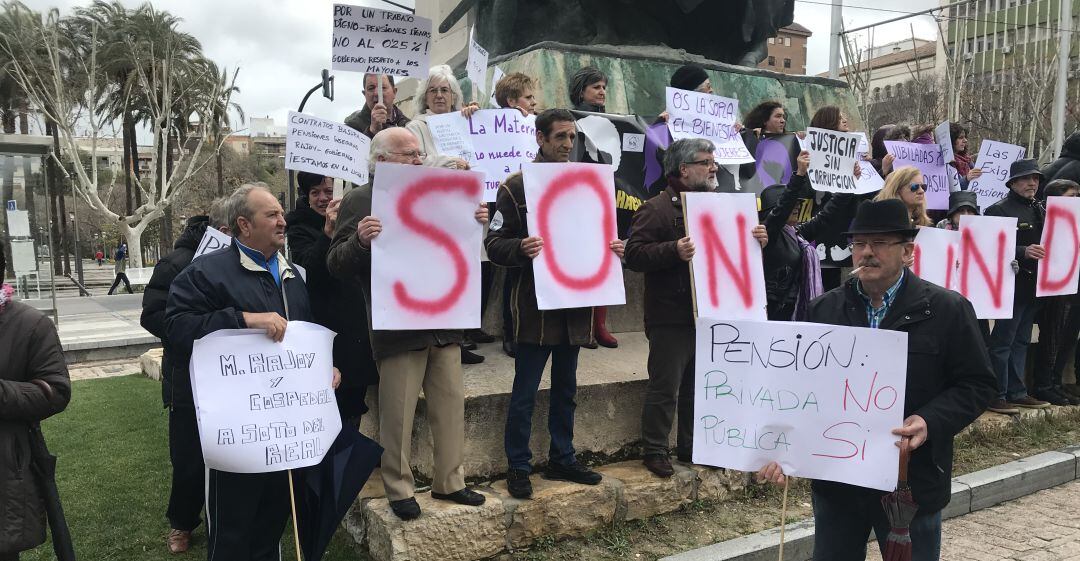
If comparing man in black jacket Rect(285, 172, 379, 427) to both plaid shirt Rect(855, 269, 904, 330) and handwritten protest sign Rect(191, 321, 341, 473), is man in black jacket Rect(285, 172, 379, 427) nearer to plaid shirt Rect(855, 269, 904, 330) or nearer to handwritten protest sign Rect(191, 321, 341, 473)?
handwritten protest sign Rect(191, 321, 341, 473)

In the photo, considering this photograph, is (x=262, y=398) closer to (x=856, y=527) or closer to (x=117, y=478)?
(x=856, y=527)

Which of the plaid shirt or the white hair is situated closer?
the plaid shirt

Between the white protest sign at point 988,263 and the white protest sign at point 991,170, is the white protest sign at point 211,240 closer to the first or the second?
the white protest sign at point 988,263

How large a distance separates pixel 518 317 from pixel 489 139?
5.63ft

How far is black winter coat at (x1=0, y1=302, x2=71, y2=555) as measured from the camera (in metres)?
2.72

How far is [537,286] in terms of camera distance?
3816mm

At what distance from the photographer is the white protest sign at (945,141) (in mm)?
6469

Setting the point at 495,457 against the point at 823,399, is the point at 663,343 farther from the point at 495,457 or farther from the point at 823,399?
the point at 823,399

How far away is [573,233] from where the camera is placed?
157 inches

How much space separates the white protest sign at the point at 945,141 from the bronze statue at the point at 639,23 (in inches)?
90.4

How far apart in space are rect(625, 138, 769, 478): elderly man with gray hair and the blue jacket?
6.44 ft

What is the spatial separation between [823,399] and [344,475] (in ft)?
6.47

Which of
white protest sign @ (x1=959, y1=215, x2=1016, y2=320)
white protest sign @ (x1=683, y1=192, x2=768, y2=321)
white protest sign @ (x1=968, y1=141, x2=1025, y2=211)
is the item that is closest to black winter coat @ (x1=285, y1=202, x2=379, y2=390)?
white protest sign @ (x1=683, y1=192, x2=768, y2=321)

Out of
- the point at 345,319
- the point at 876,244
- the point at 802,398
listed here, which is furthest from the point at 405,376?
the point at 876,244
